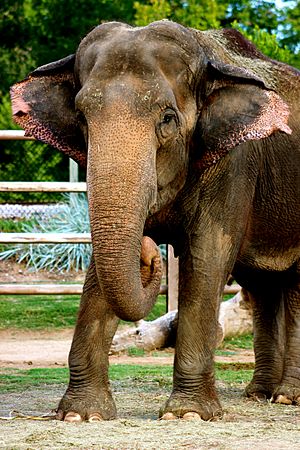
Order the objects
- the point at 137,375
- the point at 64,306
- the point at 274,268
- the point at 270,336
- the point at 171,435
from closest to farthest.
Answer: the point at 171,435, the point at 274,268, the point at 270,336, the point at 137,375, the point at 64,306

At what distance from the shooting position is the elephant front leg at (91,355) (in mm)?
7270

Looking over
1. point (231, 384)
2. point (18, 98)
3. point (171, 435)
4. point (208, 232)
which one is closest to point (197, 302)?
point (208, 232)

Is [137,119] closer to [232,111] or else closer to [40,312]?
[232,111]

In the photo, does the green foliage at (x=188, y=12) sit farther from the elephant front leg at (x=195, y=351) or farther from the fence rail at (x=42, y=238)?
the elephant front leg at (x=195, y=351)

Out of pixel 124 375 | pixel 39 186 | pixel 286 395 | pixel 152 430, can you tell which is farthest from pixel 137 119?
pixel 39 186

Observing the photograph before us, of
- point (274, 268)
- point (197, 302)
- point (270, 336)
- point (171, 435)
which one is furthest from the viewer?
point (270, 336)

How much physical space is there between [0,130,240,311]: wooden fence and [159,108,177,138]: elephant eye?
652cm

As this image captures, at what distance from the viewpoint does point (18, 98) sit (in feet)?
25.0

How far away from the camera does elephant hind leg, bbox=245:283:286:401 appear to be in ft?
29.3

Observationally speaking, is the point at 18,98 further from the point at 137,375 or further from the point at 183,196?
the point at 137,375

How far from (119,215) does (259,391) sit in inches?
114

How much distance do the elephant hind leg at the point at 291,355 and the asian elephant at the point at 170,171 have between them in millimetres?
28

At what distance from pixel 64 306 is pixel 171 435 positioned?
823 centimetres

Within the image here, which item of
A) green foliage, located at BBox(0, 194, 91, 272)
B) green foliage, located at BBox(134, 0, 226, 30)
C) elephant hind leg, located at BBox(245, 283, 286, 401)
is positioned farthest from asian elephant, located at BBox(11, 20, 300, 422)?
green foliage, located at BBox(134, 0, 226, 30)
